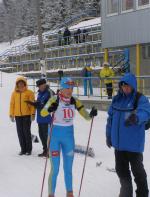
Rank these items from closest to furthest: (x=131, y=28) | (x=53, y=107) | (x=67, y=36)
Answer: (x=53, y=107) → (x=131, y=28) → (x=67, y=36)

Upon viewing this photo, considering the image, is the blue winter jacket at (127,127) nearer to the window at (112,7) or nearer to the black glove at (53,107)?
the black glove at (53,107)

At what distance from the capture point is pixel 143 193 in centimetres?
626

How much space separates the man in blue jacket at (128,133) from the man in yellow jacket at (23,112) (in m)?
4.22

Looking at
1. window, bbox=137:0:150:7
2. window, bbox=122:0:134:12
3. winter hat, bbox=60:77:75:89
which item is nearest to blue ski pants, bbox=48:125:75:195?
winter hat, bbox=60:77:75:89

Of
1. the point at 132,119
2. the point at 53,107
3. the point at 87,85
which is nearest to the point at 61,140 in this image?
the point at 53,107

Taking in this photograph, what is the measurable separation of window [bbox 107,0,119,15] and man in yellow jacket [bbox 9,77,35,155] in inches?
457

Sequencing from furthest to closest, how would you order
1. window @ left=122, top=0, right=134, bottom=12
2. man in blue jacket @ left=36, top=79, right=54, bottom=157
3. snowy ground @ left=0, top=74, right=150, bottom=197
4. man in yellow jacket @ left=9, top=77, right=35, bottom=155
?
window @ left=122, top=0, right=134, bottom=12
man in yellow jacket @ left=9, top=77, right=35, bottom=155
man in blue jacket @ left=36, top=79, right=54, bottom=157
snowy ground @ left=0, top=74, right=150, bottom=197

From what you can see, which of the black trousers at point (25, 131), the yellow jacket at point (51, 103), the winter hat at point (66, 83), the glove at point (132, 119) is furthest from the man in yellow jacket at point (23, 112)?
the glove at point (132, 119)

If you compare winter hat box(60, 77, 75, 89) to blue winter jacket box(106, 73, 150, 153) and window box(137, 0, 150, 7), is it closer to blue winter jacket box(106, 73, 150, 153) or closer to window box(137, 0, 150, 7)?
blue winter jacket box(106, 73, 150, 153)

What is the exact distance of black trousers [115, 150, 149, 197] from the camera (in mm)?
6152

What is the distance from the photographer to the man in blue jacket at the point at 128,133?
19.9 ft

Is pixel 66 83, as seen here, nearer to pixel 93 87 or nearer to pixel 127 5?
pixel 93 87

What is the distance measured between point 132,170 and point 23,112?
452cm

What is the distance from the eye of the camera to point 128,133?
20.1ft
